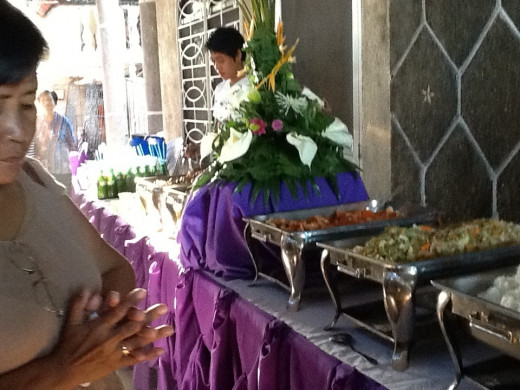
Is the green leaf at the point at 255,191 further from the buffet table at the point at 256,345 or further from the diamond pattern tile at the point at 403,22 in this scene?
the diamond pattern tile at the point at 403,22

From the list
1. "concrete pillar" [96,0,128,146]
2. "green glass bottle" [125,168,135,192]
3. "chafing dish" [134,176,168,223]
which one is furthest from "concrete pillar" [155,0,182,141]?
"chafing dish" [134,176,168,223]

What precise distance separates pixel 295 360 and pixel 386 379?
0.85 feet

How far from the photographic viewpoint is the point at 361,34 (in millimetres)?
2254

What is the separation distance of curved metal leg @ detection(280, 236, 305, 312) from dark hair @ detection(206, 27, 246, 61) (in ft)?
4.80

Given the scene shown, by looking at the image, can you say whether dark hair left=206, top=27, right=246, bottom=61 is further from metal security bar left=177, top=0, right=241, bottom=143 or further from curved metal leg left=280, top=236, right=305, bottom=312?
curved metal leg left=280, top=236, right=305, bottom=312

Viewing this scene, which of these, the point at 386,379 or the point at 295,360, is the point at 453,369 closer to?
the point at 386,379

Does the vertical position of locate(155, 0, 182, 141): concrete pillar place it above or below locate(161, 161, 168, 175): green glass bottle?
above

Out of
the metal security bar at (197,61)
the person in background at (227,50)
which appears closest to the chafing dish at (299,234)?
the person in background at (227,50)

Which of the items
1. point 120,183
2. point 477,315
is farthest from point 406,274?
point 120,183

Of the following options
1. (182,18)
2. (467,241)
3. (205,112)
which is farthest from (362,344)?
(182,18)

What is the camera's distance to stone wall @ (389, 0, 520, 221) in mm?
1847

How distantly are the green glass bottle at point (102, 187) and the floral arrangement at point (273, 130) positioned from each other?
1.39 metres

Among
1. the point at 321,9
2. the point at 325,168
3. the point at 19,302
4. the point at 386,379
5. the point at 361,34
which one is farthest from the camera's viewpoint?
the point at 321,9

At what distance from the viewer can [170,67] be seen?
504 cm
